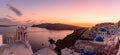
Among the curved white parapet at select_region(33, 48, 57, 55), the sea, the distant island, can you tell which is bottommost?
the curved white parapet at select_region(33, 48, 57, 55)

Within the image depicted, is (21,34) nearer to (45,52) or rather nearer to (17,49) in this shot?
(17,49)

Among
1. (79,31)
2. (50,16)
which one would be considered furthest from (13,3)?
(79,31)

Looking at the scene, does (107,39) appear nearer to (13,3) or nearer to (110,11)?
(110,11)

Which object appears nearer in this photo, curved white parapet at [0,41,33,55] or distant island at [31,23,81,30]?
curved white parapet at [0,41,33,55]

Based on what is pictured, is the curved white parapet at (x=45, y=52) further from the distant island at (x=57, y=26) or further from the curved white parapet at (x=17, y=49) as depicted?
the distant island at (x=57, y=26)

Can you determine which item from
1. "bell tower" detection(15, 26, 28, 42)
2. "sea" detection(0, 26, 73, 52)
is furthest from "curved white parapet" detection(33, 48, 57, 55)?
"bell tower" detection(15, 26, 28, 42)

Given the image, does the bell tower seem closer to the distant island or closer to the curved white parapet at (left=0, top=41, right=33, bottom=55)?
the curved white parapet at (left=0, top=41, right=33, bottom=55)

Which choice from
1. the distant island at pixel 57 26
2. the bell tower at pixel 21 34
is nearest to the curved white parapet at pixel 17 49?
the bell tower at pixel 21 34

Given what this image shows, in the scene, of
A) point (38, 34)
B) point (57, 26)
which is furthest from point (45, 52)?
point (57, 26)

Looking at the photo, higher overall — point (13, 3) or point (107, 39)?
point (13, 3)
